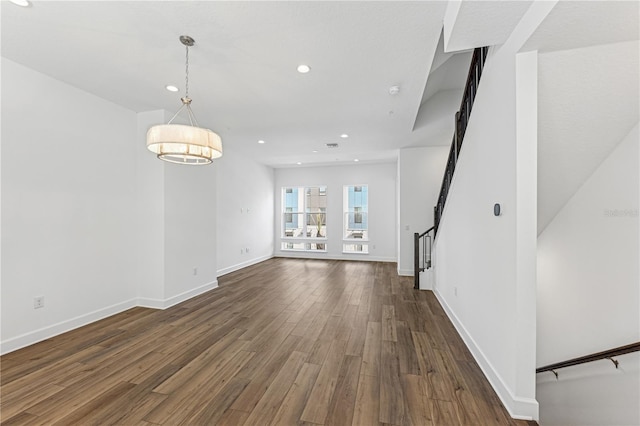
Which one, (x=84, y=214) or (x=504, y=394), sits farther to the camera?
(x=84, y=214)

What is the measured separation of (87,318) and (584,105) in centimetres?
551

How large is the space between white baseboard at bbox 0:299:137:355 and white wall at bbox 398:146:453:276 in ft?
17.5

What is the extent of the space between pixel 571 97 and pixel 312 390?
115 inches

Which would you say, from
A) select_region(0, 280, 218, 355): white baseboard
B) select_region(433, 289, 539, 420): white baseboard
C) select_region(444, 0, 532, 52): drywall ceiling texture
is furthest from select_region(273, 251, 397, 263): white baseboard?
select_region(444, 0, 532, 52): drywall ceiling texture

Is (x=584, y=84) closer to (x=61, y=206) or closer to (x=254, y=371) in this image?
(x=254, y=371)

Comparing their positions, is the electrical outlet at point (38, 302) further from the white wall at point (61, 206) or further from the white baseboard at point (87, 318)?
the white baseboard at point (87, 318)

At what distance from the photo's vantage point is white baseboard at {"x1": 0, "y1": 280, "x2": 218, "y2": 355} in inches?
104

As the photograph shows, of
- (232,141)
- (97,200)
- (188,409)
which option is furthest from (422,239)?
(97,200)

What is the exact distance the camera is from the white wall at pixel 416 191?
227 inches

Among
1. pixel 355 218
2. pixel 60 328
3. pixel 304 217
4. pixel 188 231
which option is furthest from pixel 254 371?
pixel 304 217

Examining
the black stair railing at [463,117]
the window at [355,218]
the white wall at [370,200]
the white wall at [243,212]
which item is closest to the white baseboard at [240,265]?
the white wall at [243,212]

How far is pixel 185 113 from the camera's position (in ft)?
12.9

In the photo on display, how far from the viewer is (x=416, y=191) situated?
590 cm

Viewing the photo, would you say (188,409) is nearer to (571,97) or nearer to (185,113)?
(571,97)
